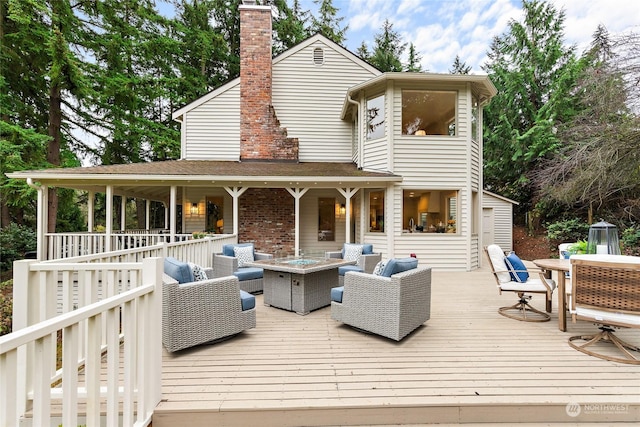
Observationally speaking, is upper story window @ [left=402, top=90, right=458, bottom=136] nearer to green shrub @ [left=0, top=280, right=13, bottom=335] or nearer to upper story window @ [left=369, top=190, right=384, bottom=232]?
upper story window @ [left=369, top=190, right=384, bottom=232]

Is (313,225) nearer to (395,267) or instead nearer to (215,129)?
(215,129)

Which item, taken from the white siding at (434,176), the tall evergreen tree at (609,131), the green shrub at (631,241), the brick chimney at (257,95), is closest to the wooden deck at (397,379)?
the white siding at (434,176)

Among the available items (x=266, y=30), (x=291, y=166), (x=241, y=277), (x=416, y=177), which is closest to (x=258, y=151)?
(x=291, y=166)

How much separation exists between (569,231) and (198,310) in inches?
548

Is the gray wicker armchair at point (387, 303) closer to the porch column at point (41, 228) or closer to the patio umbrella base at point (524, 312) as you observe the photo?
the patio umbrella base at point (524, 312)

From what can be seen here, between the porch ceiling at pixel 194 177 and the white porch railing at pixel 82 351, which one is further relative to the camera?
the porch ceiling at pixel 194 177

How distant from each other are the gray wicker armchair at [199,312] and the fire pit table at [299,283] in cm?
105

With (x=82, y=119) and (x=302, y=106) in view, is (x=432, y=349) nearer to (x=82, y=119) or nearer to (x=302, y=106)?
(x=302, y=106)

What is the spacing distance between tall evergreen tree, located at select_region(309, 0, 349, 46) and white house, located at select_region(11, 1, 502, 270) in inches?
369

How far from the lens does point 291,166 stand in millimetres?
9609

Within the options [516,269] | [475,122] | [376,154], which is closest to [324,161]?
[376,154]

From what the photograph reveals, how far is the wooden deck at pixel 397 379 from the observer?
219 centimetres

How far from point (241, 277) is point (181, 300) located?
7.68ft

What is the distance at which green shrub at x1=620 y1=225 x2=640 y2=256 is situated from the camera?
9.51 m
